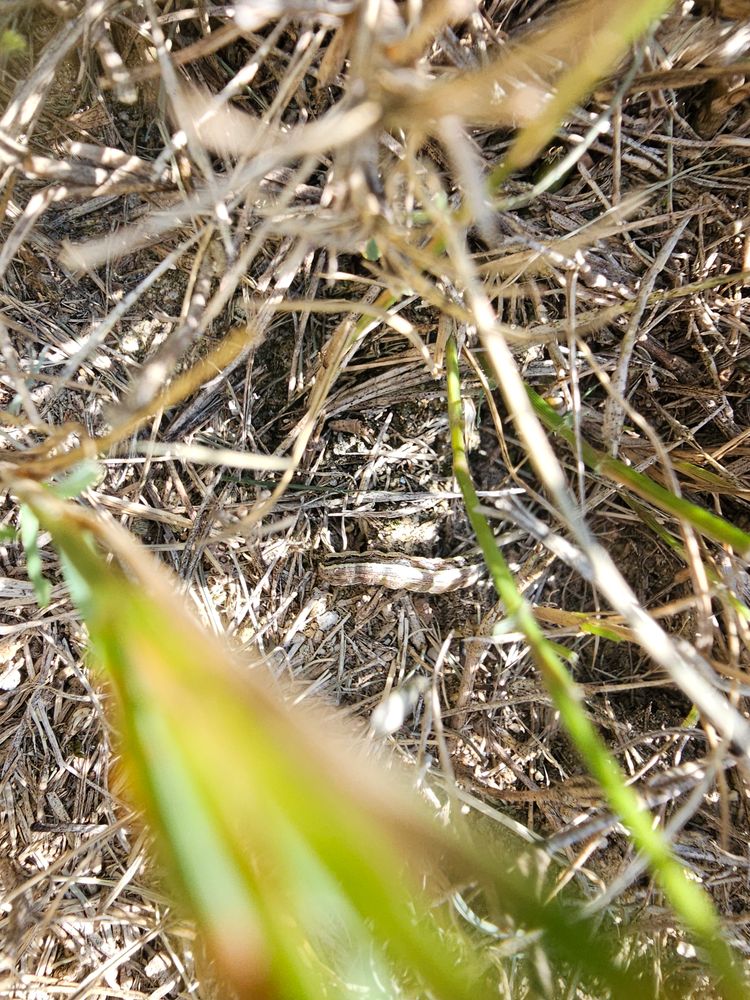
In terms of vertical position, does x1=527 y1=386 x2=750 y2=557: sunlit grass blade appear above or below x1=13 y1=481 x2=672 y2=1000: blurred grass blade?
above

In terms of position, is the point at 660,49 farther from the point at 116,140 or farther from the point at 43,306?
the point at 43,306

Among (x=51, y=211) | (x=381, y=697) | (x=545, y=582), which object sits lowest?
(x=381, y=697)

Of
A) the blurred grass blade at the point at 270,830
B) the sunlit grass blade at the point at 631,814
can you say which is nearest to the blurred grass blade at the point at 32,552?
the blurred grass blade at the point at 270,830

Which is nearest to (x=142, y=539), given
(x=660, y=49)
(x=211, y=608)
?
(x=211, y=608)

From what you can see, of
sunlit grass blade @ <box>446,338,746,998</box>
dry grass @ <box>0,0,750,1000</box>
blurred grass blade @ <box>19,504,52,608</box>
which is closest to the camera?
sunlit grass blade @ <box>446,338,746,998</box>

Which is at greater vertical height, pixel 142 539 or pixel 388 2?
pixel 388 2

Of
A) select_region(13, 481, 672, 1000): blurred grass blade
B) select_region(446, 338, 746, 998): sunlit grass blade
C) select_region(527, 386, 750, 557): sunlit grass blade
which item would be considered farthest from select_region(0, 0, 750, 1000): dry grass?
select_region(13, 481, 672, 1000): blurred grass blade

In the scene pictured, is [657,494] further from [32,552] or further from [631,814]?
[32,552]

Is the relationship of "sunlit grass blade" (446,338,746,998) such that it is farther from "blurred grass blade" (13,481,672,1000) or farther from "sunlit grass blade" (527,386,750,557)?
"sunlit grass blade" (527,386,750,557)
